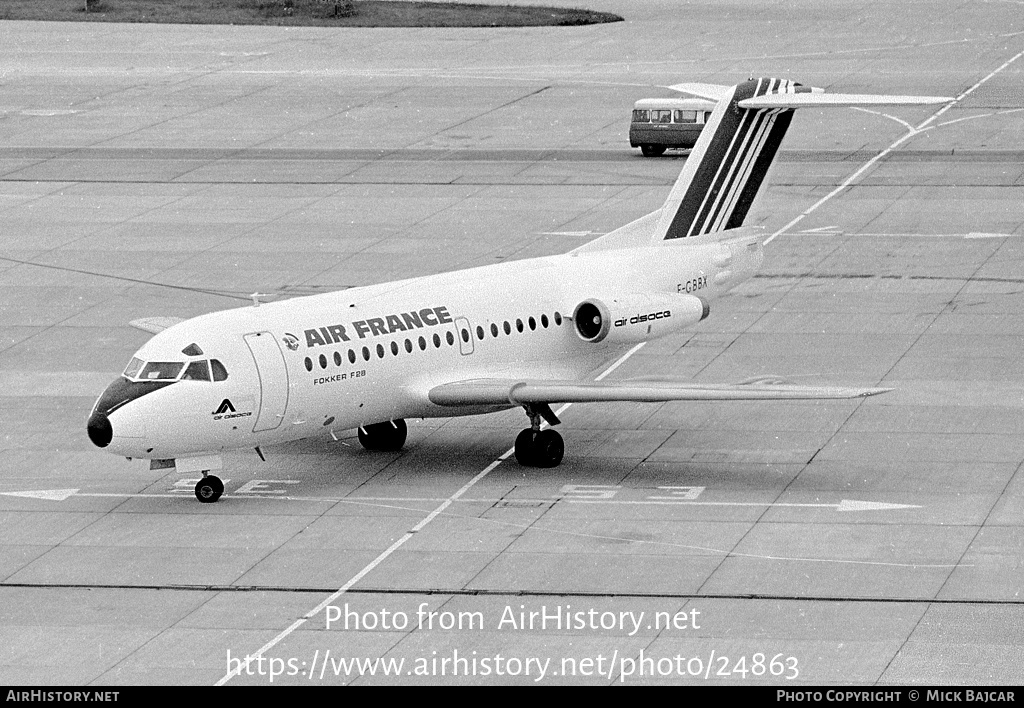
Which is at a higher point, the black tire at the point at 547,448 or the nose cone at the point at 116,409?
the nose cone at the point at 116,409

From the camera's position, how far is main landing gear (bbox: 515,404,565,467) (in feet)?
107

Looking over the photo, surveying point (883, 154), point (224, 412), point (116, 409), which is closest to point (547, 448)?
point (224, 412)

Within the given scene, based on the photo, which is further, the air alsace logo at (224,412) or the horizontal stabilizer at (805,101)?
the horizontal stabilizer at (805,101)

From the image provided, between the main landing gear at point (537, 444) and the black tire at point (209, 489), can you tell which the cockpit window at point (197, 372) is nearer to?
the black tire at point (209, 489)

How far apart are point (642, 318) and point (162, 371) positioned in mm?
8711

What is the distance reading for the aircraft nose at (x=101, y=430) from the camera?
2977 centimetres

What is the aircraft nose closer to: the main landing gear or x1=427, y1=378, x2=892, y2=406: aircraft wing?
x1=427, y1=378, x2=892, y2=406: aircraft wing

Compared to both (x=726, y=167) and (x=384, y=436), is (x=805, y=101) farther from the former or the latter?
(x=384, y=436)

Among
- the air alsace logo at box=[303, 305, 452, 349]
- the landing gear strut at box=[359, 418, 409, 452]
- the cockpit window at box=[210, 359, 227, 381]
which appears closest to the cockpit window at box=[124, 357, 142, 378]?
the cockpit window at box=[210, 359, 227, 381]

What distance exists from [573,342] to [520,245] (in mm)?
17012

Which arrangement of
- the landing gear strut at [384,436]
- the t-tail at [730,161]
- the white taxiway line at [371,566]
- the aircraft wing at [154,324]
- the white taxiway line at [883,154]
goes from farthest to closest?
1. the white taxiway line at [883,154]
2. the aircraft wing at [154,324]
3. the t-tail at [730,161]
4. the landing gear strut at [384,436]
5. the white taxiway line at [371,566]

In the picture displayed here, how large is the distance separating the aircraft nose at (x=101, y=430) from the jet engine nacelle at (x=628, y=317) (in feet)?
28.8

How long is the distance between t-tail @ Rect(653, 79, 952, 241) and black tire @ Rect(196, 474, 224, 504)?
10.3 metres

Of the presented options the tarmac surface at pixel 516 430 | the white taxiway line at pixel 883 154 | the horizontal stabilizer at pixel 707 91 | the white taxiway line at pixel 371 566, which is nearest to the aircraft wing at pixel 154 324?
the tarmac surface at pixel 516 430
